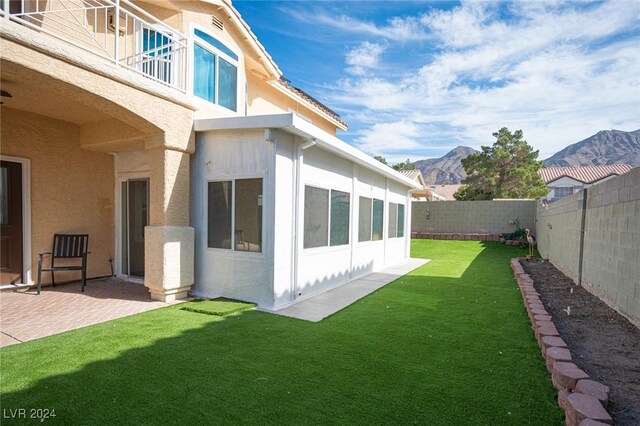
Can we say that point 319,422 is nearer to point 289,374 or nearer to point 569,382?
point 289,374

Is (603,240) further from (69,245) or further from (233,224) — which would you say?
(69,245)

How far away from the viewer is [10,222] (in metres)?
7.44

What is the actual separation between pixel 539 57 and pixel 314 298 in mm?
9911

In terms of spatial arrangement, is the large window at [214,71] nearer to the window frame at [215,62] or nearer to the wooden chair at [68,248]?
the window frame at [215,62]

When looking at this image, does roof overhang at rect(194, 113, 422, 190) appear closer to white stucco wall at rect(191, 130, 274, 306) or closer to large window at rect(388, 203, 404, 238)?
white stucco wall at rect(191, 130, 274, 306)

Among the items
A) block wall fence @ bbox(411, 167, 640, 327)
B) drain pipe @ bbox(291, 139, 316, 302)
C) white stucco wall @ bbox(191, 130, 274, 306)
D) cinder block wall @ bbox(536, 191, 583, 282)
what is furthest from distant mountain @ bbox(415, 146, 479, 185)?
white stucco wall @ bbox(191, 130, 274, 306)

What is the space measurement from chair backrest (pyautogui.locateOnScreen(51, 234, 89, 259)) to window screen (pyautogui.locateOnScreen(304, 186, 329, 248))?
5.10 metres

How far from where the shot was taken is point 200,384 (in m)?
3.66

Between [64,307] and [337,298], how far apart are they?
17.4ft

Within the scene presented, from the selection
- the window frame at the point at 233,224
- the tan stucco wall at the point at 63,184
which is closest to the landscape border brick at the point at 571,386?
the window frame at the point at 233,224

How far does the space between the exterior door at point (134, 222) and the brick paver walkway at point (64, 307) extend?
645 mm

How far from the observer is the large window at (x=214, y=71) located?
337 inches

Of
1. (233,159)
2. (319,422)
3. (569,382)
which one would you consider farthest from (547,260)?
(319,422)

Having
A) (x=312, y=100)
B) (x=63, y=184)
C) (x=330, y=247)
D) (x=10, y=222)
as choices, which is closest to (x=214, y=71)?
(x=63, y=184)
